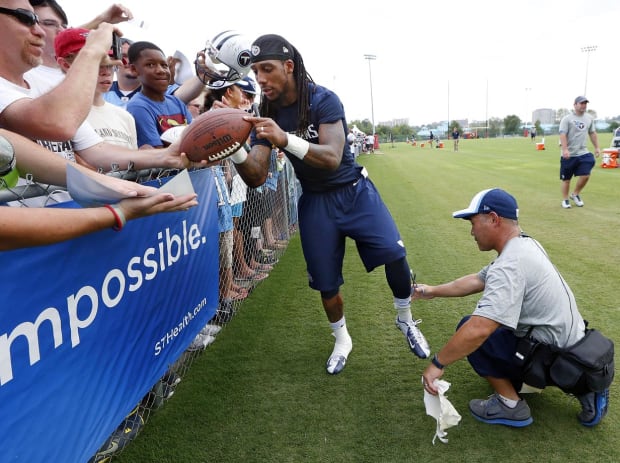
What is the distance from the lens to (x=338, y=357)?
2965 mm

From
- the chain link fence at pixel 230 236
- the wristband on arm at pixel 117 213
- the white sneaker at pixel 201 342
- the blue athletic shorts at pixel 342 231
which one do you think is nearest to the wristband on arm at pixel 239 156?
the chain link fence at pixel 230 236

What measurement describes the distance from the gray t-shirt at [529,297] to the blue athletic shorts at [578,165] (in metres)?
6.47

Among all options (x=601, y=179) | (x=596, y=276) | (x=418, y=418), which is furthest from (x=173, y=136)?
(x=601, y=179)

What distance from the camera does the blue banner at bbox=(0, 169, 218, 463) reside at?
1273mm

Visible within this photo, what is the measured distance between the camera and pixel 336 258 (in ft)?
9.86

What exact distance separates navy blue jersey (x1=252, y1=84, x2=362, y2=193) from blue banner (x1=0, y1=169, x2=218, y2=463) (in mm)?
899

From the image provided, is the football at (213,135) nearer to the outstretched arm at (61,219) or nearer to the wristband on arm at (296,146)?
the wristband on arm at (296,146)

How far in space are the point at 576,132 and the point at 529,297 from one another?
6859 mm

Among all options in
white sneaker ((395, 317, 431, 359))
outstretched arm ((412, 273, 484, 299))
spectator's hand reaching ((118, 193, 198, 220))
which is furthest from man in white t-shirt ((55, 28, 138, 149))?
white sneaker ((395, 317, 431, 359))

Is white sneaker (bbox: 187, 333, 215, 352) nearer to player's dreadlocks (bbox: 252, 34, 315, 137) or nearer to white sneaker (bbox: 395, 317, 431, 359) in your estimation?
white sneaker (bbox: 395, 317, 431, 359)

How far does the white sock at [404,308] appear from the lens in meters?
3.11

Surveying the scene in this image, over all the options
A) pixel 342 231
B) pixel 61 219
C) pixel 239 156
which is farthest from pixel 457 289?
pixel 61 219

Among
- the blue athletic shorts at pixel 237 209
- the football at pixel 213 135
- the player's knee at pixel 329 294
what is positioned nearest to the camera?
the football at pixel 213 135

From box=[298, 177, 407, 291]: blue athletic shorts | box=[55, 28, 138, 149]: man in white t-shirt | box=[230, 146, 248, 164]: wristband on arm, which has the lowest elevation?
box=[298, 177, 407, 291]: blue athletic shorts
